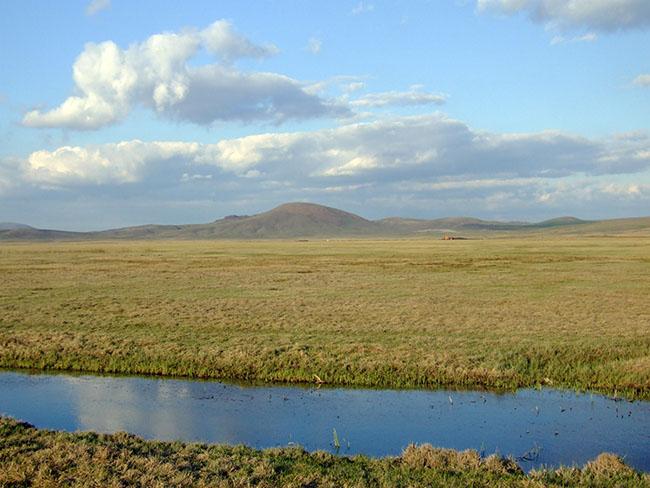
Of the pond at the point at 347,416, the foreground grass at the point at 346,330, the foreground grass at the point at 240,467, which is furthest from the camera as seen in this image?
the foreground grass at the point at 346,330

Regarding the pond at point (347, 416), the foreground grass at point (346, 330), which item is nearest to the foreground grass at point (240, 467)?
the pond at point (347, 416)

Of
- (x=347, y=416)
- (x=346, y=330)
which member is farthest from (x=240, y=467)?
(x=346, y=330)

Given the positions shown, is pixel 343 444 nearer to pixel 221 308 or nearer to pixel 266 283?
pixel 221 308

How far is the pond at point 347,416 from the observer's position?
15641 millimetres

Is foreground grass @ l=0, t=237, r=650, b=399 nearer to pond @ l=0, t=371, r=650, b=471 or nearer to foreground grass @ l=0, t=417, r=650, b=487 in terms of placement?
pond @ l=0, t=371, r=650, b=471

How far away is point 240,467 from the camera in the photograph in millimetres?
12039

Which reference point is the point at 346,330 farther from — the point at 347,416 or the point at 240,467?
the point at 240,467

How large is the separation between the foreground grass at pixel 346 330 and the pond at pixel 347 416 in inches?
62.5

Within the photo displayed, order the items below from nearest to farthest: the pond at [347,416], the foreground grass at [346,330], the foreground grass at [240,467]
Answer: the foreground grass at [240,467] < the pond at [347,416] < the foreground grass at [346,330]

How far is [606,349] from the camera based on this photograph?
A: 2477 cm

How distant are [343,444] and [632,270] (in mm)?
55712

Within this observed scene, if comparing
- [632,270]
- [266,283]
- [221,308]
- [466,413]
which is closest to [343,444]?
[466,413]

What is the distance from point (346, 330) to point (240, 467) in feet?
56.8

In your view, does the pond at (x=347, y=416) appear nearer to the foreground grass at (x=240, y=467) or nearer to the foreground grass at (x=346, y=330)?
the foreground grass at (x=346, y=330)
